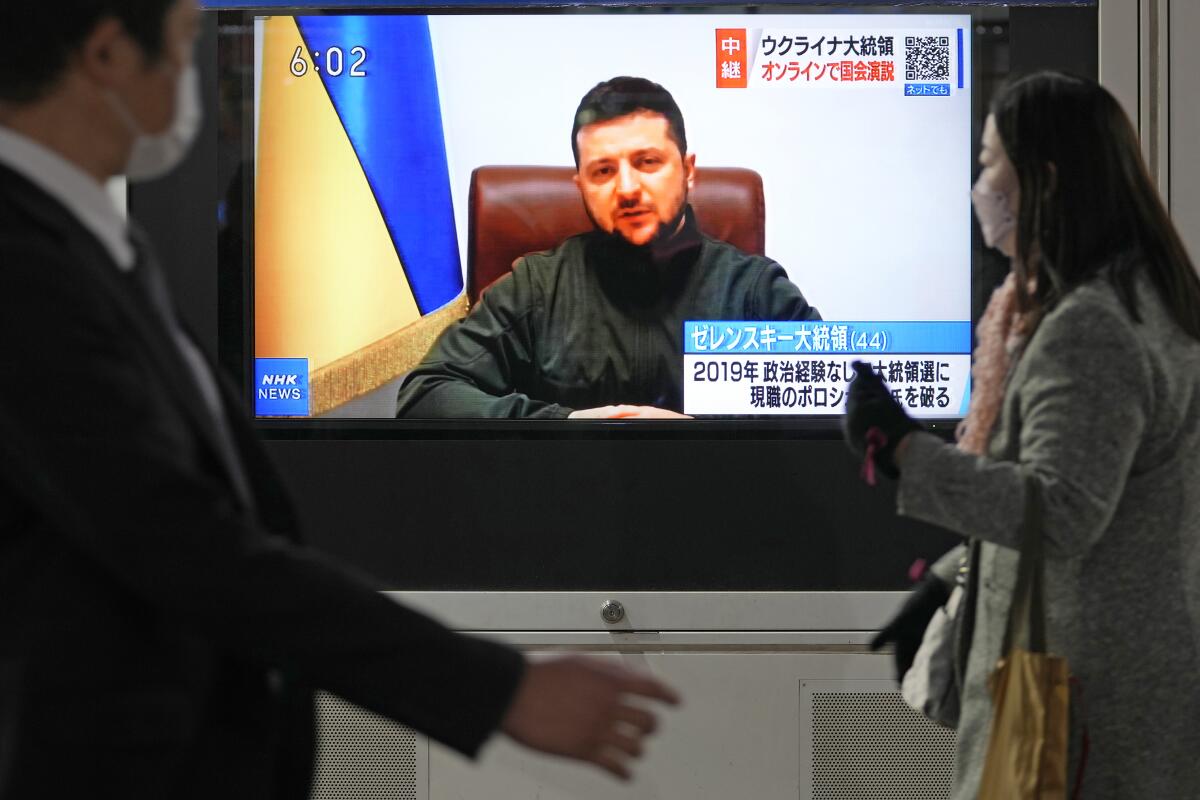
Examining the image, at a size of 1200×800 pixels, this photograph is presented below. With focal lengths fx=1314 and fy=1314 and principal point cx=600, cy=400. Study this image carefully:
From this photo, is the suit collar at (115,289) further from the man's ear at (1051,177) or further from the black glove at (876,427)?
the man's ear at (1051,177)

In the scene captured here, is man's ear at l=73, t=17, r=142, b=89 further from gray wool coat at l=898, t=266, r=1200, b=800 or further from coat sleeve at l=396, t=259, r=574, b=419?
coat sleeve at l=396, t=259, r=574, b=419

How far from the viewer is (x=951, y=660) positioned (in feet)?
5.92

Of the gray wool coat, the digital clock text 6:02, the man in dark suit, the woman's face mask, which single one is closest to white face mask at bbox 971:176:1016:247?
the woman's face mask

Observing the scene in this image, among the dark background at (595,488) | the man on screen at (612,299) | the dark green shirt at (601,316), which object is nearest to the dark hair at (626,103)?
the man on screen at (612,299)

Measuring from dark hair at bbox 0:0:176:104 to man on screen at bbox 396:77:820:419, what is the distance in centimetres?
197

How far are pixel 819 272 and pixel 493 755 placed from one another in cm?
131

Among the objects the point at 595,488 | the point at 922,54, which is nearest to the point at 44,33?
the point at 595,488

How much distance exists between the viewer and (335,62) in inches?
118

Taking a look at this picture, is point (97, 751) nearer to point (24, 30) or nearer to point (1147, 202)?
point (24, 30)

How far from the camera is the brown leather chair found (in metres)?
3.00

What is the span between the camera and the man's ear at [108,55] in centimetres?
105

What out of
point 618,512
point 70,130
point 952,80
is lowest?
point 618,512

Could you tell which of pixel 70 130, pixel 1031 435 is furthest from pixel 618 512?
pixel 70 130
